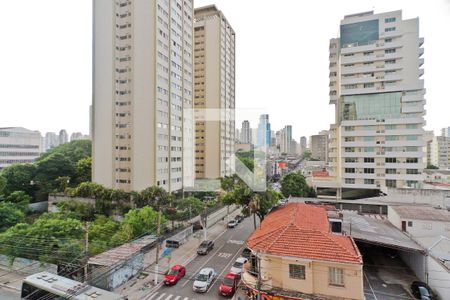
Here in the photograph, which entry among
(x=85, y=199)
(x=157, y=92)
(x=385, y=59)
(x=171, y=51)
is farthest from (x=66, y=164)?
(x=385, y=59)

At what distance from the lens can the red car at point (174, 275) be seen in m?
15.7

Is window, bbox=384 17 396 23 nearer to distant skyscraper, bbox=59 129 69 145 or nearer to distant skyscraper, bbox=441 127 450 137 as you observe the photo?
distant skyscraper, bbox=441 127 450 137

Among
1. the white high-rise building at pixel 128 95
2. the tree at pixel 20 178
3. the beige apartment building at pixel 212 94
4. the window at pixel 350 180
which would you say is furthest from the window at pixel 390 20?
the tree at pixel 20 178

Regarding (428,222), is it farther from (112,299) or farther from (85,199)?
(85,199)

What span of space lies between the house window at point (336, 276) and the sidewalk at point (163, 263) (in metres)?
9.54

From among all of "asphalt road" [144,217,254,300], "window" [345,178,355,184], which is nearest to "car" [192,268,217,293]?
"asphalt road" [144,217,254,300]

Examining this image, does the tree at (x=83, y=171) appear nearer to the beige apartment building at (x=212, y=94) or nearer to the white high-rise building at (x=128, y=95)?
the white high-rise building at (x=128, y=95)

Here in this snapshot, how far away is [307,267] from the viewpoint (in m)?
11.0

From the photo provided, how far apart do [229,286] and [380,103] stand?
35.1 metres

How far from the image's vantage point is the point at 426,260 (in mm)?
14492

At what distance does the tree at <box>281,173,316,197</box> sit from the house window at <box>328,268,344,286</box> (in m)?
26.7

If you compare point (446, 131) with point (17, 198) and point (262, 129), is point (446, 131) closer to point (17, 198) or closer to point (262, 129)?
point (262, 129)

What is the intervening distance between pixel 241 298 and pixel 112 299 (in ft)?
22.3

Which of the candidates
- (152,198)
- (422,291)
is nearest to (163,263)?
(152,198)
